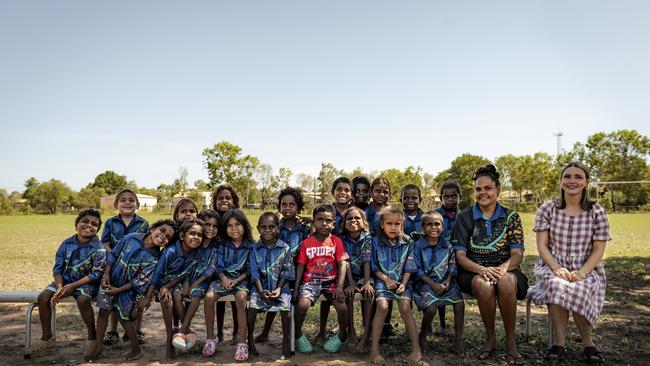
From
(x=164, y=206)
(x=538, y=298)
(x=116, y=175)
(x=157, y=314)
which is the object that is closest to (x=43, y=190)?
(x=164, y=206)

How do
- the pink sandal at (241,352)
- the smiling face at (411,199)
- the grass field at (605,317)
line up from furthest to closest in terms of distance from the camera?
the smiling face at (411,199) < the grass field at (605,317) < the pink sandal at (241,352)

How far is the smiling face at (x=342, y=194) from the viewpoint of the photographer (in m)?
5.34

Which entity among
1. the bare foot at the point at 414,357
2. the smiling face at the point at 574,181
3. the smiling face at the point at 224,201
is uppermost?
the smiling face at the point at 574,181

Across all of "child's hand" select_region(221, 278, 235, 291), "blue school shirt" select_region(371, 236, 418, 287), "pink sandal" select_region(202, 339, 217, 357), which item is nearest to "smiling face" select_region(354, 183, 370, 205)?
"blue school shirt" select_region(371, 236, 418, 287)

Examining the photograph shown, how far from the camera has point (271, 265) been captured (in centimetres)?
475

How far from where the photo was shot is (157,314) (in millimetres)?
6281

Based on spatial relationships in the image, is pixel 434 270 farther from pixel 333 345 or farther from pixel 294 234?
pixel 294 234

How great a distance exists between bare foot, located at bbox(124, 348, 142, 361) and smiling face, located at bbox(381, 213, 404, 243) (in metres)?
2.73

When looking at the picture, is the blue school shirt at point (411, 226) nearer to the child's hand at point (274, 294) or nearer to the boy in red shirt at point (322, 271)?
the boy in red shirt at point (322, 271)

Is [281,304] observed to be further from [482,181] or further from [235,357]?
[482,181]

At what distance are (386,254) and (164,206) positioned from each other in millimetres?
57380

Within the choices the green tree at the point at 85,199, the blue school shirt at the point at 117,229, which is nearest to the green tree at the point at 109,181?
the green tree at the point at 85,199

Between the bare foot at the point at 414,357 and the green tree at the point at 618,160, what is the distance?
182 ft

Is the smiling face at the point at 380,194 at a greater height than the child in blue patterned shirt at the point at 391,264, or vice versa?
the smiling face at the point at 380,194
